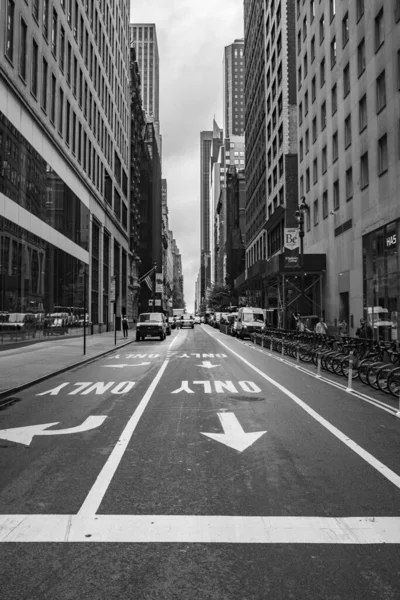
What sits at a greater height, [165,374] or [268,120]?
[268,120]

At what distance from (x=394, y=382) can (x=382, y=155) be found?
17.5 metres

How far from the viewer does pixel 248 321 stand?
141 feet

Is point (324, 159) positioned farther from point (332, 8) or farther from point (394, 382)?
point (394, 382)

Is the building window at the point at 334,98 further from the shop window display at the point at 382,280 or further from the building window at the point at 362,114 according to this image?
the shop window display at the point at 382,280

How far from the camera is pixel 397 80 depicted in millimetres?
23938

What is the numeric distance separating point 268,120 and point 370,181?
39.3 meters

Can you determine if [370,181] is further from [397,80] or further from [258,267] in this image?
[258,267]

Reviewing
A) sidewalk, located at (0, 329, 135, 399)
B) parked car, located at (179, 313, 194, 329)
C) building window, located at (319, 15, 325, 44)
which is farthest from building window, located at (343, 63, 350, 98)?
parked car, located at (179, 313, 194, 329)

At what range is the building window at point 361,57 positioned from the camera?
29122mm

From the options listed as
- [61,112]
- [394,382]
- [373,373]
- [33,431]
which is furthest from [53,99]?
[33,431]

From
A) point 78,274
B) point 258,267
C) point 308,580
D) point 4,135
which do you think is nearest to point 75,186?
point 78,274

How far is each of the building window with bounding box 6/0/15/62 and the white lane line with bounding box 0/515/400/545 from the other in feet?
78.3

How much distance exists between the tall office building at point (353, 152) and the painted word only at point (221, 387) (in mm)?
12990

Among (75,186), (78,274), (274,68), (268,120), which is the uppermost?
(274,68)
